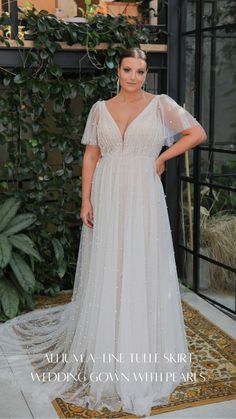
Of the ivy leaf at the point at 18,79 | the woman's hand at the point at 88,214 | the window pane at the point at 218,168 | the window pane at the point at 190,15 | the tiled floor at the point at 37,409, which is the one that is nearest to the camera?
the tiled floor at the point at 37,409

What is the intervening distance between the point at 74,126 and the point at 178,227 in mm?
1171

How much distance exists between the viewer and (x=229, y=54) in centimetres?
372

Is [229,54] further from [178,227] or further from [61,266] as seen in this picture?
[61,266]

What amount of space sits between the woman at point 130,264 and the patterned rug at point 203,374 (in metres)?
0.05

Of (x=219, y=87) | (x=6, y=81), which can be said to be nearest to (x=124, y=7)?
(x=219, y=87)

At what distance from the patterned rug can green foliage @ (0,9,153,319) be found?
1.08m

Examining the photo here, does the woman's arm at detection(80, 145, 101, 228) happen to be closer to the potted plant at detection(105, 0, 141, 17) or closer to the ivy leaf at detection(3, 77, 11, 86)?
the ivy leaf at detection(3, 77, 11, 86)

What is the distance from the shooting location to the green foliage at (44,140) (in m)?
3.62

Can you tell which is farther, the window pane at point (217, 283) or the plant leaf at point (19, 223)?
the window pane at point (217, 283)

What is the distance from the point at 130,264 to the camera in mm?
2615

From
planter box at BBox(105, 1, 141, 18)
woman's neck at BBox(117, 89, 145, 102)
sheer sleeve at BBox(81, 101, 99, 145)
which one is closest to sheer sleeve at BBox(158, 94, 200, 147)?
woman's neck at BBox(117, 89, 145, 102)

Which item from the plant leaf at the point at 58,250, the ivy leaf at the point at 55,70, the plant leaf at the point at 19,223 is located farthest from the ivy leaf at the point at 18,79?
the plant leaf at the point at 58,250

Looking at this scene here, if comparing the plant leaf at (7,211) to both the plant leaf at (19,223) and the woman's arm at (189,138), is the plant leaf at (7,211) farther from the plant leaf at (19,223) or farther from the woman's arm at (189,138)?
the woman's arm at (189,138)

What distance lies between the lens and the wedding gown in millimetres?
2598
